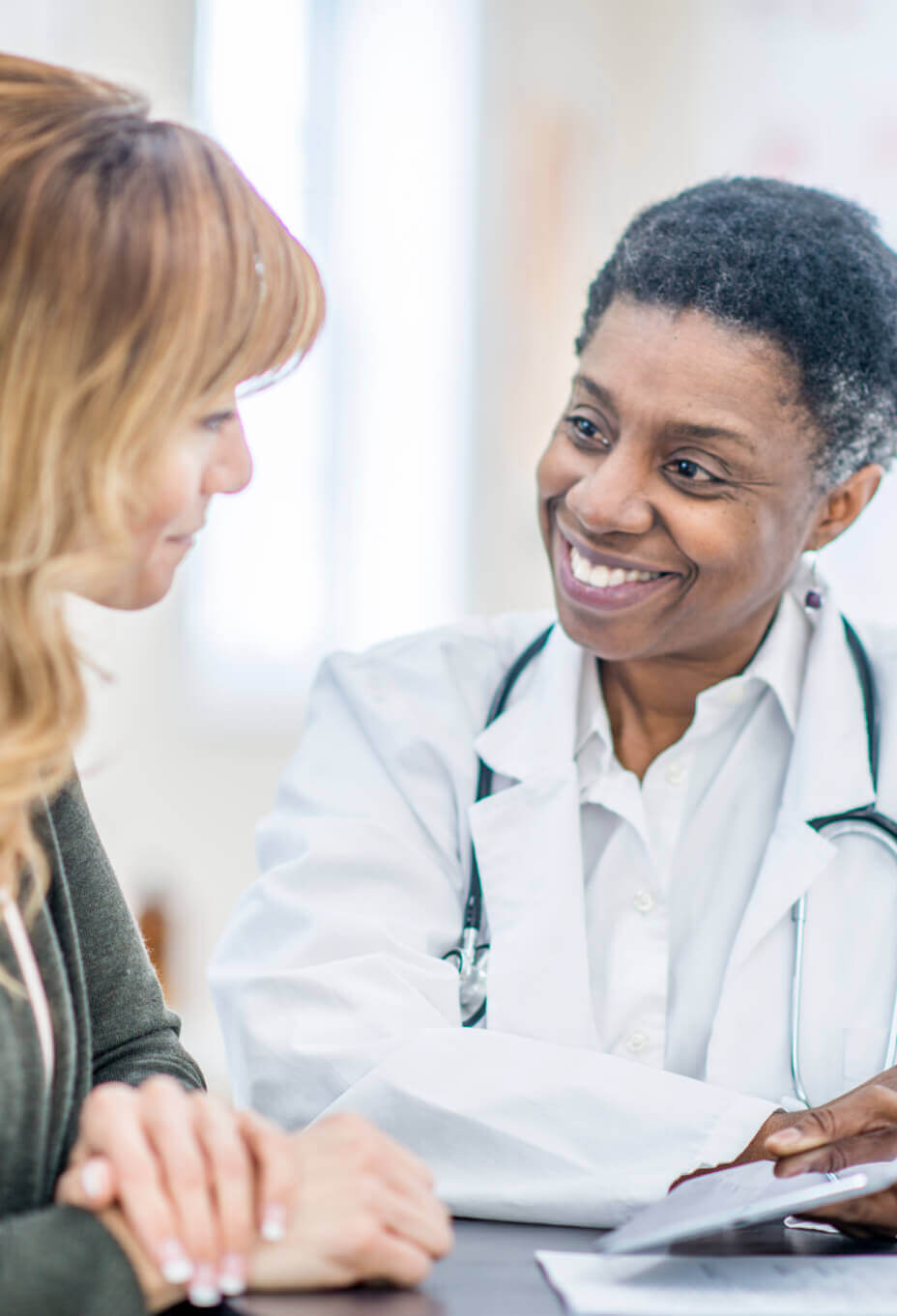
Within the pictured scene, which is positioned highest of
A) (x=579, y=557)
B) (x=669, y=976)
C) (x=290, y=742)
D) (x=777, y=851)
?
(x=579, y=557)

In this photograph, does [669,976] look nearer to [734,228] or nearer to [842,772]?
[842,772]

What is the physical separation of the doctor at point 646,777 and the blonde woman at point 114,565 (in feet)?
1.08

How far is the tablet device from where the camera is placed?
28.3 inches

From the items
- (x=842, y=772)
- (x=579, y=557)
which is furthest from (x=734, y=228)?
(x=842, y=772)

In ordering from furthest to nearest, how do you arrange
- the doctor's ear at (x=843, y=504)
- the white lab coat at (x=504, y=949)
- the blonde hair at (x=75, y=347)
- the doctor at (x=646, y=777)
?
the doctor's ear at (x=843, y=504) → the doctor at (x=646, y=777) → the white lab coat at (x=504, y=949) → the blonde hair at (x=75, y=347)

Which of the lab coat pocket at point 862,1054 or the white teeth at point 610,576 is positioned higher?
the white teeth at point 610,576

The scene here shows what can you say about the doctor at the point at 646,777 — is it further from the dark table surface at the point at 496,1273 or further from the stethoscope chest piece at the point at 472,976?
the dark table surface at the point at 496,1273

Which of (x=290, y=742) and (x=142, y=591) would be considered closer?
(x=142, y=591)

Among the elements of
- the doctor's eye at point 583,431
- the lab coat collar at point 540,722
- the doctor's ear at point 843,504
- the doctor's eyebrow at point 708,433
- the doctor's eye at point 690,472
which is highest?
the doctor's eyebrow at point 708,433

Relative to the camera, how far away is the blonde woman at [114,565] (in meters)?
0.68

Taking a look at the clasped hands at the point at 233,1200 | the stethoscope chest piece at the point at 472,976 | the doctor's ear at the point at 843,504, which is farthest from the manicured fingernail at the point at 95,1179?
the doctor's ear at the point at 843,504

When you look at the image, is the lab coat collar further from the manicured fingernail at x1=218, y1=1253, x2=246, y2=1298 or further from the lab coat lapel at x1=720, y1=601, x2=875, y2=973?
the manicured fingernail at x1=218, y1=1253, x2=246, y2=1298

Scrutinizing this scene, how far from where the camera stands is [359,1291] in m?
0.72

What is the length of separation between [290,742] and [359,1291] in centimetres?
238
